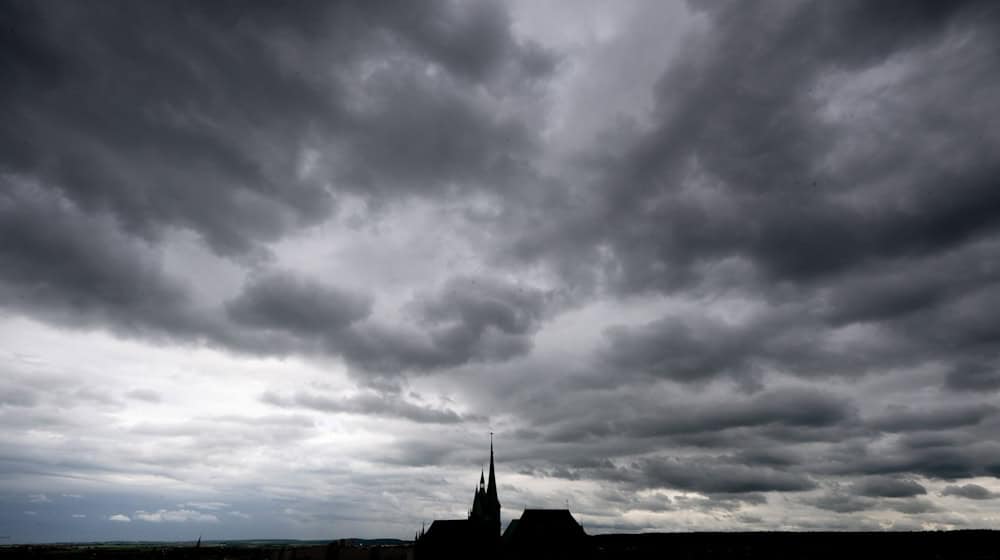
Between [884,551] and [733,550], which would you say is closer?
[884,551]

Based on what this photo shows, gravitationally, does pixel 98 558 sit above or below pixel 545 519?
below

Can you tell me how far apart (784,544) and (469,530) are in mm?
61171

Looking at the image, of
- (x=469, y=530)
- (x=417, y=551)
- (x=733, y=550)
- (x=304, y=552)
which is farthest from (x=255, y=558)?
(x=733, y=550)

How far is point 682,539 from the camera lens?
129 metres

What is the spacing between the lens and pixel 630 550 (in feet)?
410

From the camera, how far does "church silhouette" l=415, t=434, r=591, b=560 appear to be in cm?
11981

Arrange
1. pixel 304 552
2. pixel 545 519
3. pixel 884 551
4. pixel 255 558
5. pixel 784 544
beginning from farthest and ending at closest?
pixel 255 558
pixel 304 552
pixel 545 519
pixel 784 544
pixel 884 551

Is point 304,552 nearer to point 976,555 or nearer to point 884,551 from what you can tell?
point 884,551

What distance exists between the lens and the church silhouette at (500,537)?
393 ft

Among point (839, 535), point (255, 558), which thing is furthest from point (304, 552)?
point (839, 535)

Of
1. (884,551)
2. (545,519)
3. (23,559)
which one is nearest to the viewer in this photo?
(884,551)

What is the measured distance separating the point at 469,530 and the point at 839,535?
72848 millimetres

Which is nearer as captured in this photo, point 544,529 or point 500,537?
point 544,529

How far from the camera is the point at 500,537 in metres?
130
